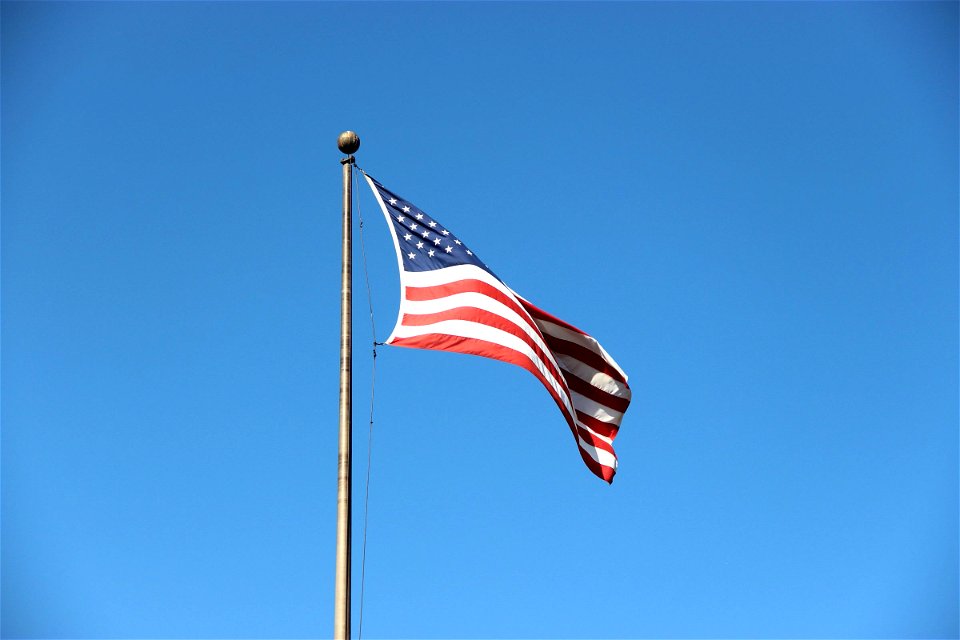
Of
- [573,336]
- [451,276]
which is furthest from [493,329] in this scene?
[573,336]

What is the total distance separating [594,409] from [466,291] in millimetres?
3662

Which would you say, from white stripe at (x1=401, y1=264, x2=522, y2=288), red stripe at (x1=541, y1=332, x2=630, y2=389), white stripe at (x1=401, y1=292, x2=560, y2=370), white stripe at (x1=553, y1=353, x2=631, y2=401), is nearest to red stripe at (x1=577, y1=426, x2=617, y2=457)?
white stripe at (x1=553, y1=353, x2=631, y2=401)

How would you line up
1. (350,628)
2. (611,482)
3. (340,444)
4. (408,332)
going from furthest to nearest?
(611,482) → (408,332) → (340,444) → (350,628)

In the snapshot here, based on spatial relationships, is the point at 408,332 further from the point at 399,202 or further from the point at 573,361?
the point at 573,361

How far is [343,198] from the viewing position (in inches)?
741

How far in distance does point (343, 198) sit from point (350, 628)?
21.0 feet

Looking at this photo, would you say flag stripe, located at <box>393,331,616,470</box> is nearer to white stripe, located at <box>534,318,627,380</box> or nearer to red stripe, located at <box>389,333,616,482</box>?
red stripe, located at <box>389,333,616,482</box>

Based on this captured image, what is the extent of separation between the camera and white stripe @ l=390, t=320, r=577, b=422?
19.5 metres

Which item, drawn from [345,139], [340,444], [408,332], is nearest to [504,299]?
[408,332]

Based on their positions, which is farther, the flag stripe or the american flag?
the american flag

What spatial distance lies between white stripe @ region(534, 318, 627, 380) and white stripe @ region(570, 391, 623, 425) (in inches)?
31.2

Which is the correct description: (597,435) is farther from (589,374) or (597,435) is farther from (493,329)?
(493,329)

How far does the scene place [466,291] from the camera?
20906mm

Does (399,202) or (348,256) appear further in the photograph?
(399,202)
